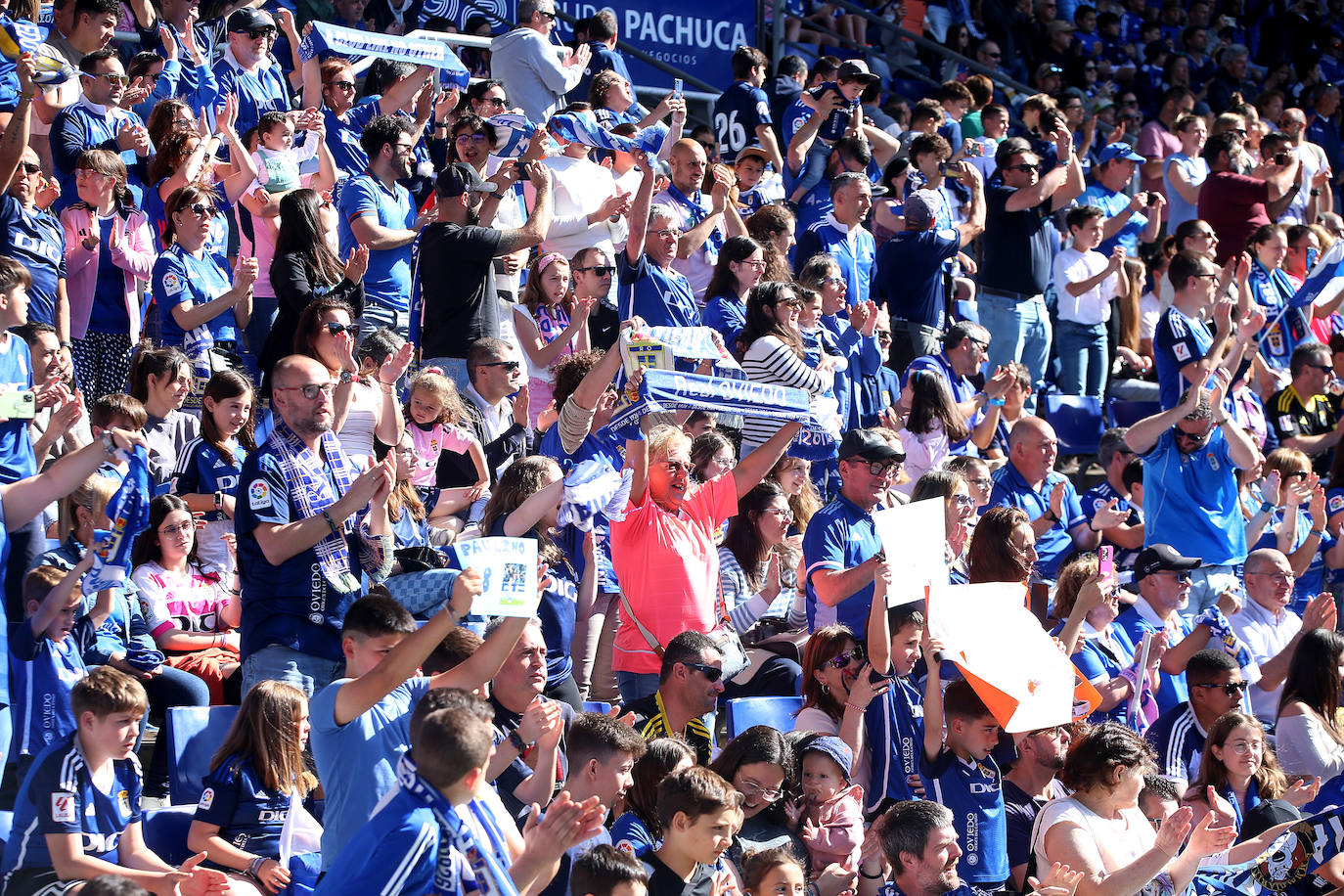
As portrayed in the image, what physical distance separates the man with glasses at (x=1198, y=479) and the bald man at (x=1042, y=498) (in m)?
0.24

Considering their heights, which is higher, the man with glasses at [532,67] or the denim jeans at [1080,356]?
the man with glasses at [532,67]

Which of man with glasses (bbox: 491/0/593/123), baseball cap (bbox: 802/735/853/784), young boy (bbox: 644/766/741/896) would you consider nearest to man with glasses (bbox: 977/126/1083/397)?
man with glasses (bbox: 491/0/593/123)

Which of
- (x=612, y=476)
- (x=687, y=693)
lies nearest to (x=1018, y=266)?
(x=612, y=476)

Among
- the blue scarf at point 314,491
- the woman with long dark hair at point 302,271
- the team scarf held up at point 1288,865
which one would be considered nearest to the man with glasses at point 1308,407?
the team scarf held up at point 1288,865

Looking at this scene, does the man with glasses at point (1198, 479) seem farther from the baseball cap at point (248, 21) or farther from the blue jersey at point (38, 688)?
the blue jersey at point (38, 688)

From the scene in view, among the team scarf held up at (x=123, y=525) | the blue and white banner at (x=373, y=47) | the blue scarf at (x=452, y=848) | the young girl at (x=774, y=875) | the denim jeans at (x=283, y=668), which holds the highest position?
the blue scarf at (x=452, y=848)

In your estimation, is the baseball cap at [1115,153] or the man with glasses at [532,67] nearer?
the man with glasses at [532,67]

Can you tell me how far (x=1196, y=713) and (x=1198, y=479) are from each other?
7.03 ft

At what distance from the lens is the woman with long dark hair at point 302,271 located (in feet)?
24.2

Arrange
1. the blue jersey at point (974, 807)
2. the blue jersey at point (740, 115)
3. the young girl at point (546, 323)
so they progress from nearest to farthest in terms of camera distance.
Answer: the blue jersey at point (974, 807), the young girl at point (546, 323), the blue jersey at point (740, 115)

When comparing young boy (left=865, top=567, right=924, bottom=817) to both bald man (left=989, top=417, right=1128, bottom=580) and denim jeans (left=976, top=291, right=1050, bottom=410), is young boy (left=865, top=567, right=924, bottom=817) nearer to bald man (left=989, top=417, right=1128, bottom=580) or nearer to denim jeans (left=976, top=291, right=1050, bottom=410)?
bald man (left=989, top=417, right=1128, bottom=580)

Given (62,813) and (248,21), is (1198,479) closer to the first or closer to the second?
(248,21)

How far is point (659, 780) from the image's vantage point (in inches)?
196

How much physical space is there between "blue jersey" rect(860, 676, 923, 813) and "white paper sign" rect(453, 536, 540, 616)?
1871 mm
